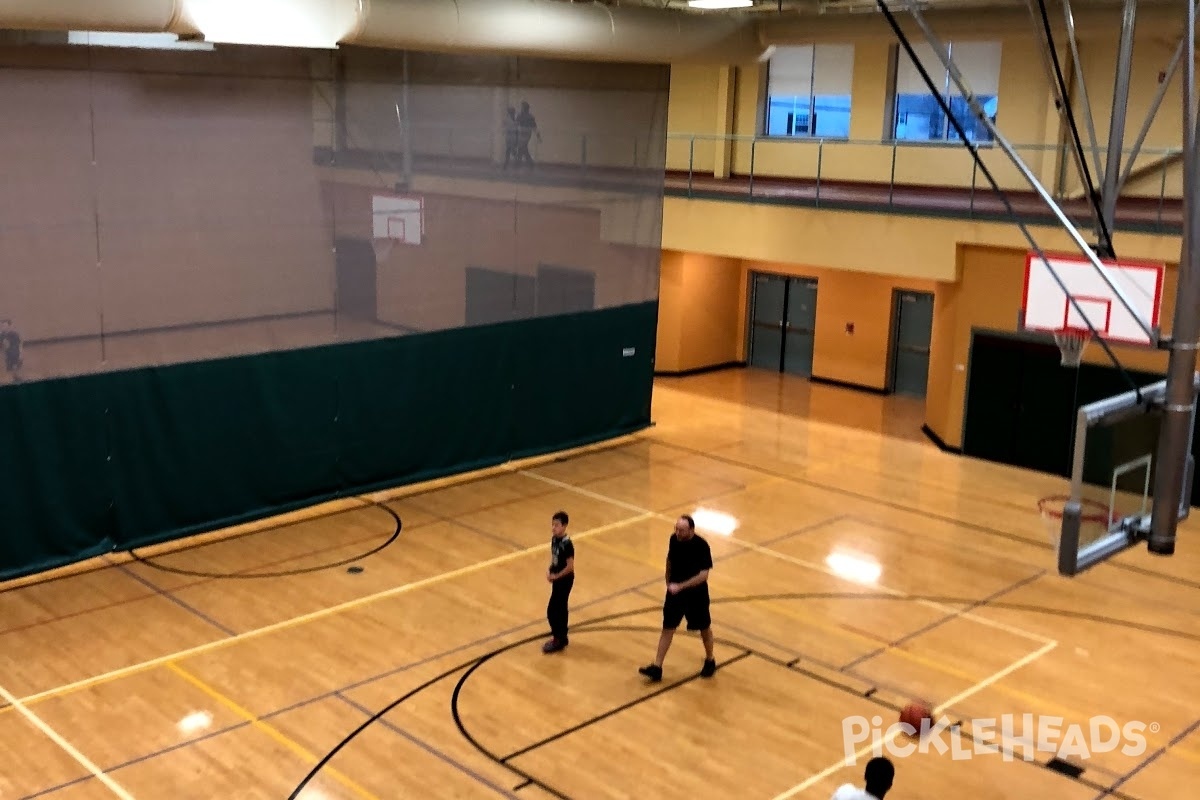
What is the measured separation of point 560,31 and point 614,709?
32.0 ft

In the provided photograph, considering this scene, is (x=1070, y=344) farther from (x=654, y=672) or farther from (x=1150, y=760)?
(x=654, y=672)

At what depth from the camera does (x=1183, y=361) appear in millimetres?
8922

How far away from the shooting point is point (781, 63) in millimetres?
25891

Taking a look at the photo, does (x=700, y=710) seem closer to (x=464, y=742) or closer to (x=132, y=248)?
(x=464, y=742)

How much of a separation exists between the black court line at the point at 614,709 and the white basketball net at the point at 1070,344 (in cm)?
468

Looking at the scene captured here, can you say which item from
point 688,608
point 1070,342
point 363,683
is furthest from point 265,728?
point 1070,342

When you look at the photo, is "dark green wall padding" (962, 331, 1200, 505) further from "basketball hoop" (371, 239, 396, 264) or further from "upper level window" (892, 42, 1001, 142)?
"basketball hoop" (371, 239, 396, 264)

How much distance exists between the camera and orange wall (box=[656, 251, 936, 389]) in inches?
1007

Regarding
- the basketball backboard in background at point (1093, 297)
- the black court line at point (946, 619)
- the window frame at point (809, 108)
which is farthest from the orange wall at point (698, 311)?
the basketball backboard in background at point (1093, 297)

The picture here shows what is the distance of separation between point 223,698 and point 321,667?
1.02 metres

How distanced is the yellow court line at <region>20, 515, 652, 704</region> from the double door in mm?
11357

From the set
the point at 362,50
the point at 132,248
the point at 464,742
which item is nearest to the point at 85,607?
the point at 132,248

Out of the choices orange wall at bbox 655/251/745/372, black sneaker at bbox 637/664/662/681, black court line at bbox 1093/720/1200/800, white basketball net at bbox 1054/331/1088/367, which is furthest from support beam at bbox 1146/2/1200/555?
orange wall at bbox 655/251/745/372

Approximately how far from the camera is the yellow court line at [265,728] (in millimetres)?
9953
